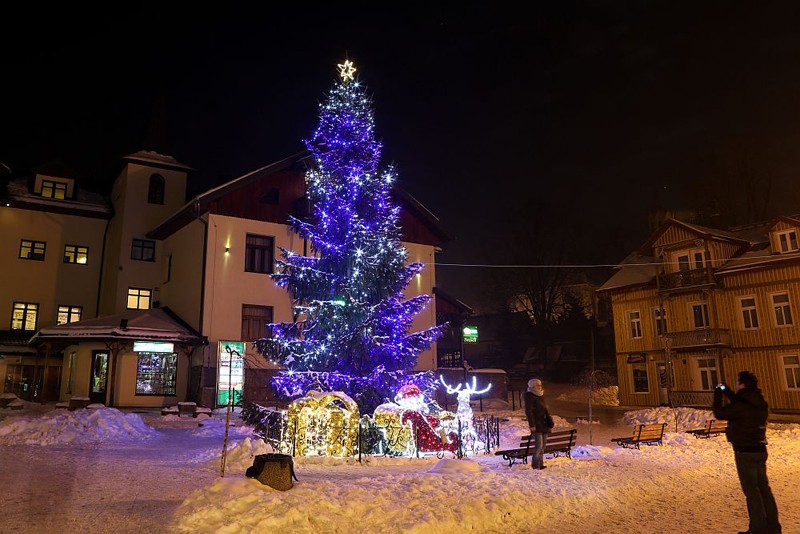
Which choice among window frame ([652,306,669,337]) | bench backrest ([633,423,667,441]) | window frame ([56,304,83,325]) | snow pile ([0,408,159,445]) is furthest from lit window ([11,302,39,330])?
window frame ([652,306,669,337])

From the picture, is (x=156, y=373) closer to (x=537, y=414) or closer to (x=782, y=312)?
(x=537, y=414)

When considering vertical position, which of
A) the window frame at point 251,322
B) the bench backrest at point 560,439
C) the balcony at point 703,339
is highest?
the window frame at point 251,322

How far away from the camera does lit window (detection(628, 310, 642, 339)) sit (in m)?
35.6

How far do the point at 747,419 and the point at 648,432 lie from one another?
9579mm

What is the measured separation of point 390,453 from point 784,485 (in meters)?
8.45

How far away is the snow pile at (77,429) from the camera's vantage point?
15953 millimetres

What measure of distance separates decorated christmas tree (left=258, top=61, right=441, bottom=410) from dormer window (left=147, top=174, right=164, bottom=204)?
19.1m

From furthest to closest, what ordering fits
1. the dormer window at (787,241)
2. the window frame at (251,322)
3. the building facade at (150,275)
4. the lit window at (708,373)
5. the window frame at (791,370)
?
the lit window at (708,373) < the dormer window at (787,241) < the window frame at (251,322) < the window frame at (791,370) < the building facade at (150,275)

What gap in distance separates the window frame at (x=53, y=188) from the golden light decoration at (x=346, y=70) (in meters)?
24.8

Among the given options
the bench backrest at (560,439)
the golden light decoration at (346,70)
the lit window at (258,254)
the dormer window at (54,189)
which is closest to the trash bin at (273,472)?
the bench backrest at (560,439)

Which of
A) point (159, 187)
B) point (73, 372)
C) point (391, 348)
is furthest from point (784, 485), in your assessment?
point (159, 187)

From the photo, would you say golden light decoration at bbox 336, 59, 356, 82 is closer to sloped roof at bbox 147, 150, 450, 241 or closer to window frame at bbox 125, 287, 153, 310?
sloped roof at bbox 147, 150, 450, 241

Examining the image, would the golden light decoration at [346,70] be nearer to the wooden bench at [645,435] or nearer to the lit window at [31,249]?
the wooden bench at [645,435]

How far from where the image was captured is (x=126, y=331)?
26297 mm
